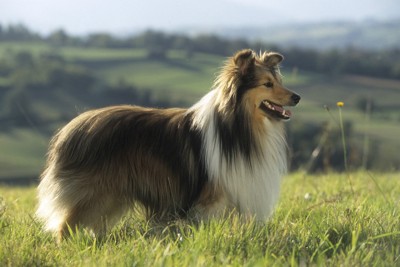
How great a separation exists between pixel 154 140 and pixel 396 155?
48.1m

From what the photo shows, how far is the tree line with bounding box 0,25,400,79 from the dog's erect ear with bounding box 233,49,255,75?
122 ft

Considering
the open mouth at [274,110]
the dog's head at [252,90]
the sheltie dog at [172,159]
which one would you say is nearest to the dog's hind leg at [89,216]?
the sheltie dog at [172,159]

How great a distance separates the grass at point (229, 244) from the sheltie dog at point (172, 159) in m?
0.22

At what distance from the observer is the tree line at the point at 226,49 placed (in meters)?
62.6

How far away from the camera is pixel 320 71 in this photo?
68688 mm

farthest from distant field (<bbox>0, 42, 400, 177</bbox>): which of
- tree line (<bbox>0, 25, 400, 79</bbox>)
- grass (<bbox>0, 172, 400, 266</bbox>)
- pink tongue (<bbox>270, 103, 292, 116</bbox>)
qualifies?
grass (<bbox>0, 172, 400, 266</bbox>)

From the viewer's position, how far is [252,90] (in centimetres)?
463

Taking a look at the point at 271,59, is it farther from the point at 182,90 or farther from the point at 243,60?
the point at 182,90

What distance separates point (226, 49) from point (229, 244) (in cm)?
8617

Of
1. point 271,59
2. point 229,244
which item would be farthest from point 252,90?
point 229,244

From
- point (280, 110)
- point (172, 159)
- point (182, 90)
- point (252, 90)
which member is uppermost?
point (252, 90)

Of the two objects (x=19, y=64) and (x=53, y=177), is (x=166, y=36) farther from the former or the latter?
(x=53, y=177)

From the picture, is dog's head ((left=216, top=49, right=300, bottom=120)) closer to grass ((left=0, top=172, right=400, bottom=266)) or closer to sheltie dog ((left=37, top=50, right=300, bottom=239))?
sheltie dog ((left=37, top=50, right=300, bottom=239))

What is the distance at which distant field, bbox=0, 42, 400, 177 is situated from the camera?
52125 mm
